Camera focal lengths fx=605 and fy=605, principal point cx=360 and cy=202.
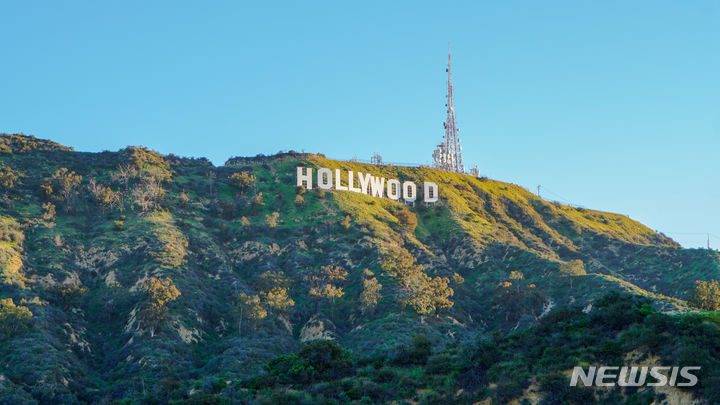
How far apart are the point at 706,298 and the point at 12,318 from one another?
→ 69.9m

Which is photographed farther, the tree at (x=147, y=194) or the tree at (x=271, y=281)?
the tree at (x=147, y=194)

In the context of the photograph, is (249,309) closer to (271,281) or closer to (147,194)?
(271,281)

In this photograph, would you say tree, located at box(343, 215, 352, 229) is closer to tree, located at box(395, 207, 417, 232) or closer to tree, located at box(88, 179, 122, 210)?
tree, located at box(395, 207, 417, 232)

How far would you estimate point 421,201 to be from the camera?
116 m

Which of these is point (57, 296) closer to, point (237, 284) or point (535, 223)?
point (237, 284)

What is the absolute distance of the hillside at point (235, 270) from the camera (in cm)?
5734

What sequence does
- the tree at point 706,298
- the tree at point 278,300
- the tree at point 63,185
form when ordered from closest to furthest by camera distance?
1. the tree at point 706,298
2. the tree at point 278,300
3. the tree at point 63,185

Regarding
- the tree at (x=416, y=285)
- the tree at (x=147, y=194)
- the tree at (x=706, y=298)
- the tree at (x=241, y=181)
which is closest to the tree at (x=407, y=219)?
the tree at (x=416, y=285)

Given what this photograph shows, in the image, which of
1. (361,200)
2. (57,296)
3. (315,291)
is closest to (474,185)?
(361,200)

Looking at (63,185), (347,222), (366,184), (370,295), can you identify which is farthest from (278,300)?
(366,184)

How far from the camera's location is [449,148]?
14800cm

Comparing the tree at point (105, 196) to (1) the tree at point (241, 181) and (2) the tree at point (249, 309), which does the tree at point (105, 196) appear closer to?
(1) the tree at point (241, 181)

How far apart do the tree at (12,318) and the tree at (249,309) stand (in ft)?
67.4

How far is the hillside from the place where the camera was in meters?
57.3
